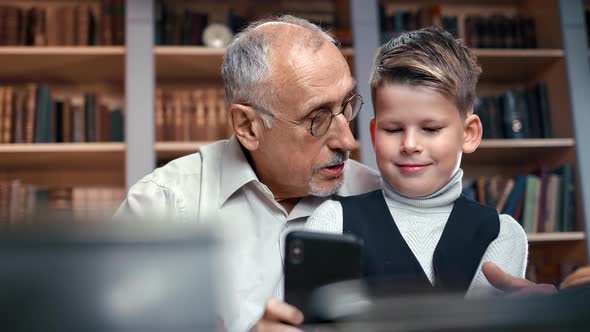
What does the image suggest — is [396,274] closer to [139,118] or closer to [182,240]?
[182,240]

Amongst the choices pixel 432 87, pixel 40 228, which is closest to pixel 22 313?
pixel 40 228

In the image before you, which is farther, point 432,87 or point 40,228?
point 432,87

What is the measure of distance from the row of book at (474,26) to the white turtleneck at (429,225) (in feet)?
7.56

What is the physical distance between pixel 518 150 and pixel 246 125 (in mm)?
2209

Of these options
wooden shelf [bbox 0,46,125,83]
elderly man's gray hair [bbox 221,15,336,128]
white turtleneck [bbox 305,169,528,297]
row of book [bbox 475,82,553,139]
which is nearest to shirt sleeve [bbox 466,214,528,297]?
white turtleneck [bbox 305,169,528,297]

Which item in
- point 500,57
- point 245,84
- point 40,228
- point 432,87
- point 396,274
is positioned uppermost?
point 500,57

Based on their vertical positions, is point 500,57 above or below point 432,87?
above

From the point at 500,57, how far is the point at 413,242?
2528 mm

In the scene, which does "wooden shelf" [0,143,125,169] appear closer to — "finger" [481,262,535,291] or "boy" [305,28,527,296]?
"boy" [305,28,527,296]

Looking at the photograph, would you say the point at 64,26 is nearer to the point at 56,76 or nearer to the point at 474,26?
the point at 56,76

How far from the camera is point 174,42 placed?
3211 millimetres

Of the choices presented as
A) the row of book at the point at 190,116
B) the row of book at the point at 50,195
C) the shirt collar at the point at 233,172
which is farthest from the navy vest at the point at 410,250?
the row of book at the point at 190,116

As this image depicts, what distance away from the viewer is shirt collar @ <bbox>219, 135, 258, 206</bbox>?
1.45 meters

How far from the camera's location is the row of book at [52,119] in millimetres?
3031
